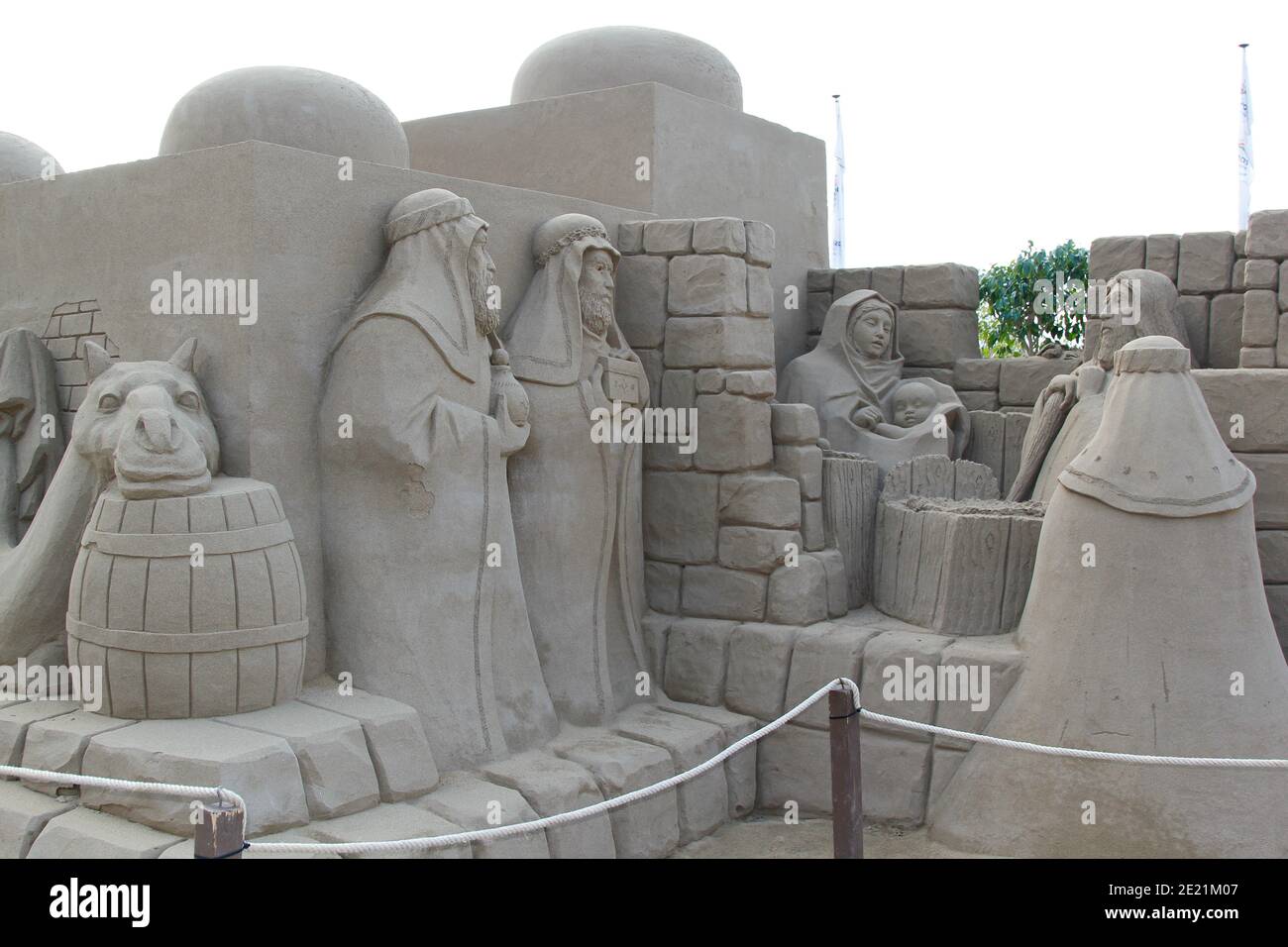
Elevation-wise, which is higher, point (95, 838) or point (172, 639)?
point (172, 639)

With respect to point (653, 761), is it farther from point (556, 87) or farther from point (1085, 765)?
point (556, 87)

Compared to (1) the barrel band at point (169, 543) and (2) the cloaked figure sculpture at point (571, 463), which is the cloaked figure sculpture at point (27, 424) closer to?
(1) the barrel band at point (169, 543)

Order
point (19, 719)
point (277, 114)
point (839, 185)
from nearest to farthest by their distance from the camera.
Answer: point (19, 719)
point (277, 114)
point (839, 185)

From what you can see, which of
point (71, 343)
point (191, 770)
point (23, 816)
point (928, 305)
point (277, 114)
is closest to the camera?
point (191, 770)

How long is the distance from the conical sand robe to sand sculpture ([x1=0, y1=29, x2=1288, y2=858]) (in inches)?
0.6

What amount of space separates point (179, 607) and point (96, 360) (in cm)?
121

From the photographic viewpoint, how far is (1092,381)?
661 cm

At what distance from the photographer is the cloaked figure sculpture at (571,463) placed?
589cm

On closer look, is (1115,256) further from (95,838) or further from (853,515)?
(95,838)

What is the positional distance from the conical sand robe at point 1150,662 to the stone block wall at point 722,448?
4.38 feet

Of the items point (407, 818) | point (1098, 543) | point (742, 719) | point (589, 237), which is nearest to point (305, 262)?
point (589, 237)

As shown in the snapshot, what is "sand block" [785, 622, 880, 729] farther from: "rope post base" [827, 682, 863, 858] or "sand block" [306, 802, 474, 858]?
"sand block" [306, 802, 474, 858]

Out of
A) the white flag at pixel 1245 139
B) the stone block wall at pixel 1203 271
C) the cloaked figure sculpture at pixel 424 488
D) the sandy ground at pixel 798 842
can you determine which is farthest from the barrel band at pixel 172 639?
the white flag at pixel 1245 139

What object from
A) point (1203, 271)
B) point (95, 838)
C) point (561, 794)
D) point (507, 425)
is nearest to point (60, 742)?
point (95, 838)
